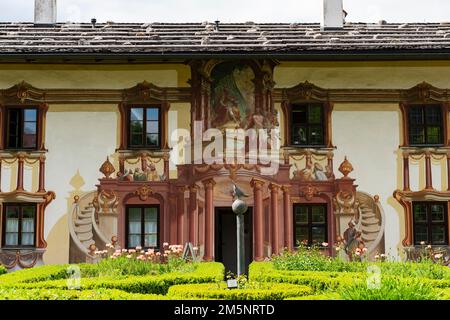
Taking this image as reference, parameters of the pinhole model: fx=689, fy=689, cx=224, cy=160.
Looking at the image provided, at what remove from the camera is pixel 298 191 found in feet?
54.2

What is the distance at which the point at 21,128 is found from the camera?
1683cm

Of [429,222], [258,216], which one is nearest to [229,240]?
[258,216]

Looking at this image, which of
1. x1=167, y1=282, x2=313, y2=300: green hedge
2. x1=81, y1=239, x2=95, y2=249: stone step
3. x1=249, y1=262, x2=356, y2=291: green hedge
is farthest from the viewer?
x1=81, y1=239, x2=95, y2=249: stone step

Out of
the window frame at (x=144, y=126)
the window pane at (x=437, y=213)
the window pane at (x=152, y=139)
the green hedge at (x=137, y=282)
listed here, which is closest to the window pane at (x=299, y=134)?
the window frame at (x=144, y=126)

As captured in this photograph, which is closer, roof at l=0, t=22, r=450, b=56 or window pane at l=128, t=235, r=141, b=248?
roof at l=0, t=22, r=450, b=56

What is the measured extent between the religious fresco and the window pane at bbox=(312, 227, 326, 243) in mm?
2874

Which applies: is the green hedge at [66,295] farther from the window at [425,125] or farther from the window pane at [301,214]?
the window at [425,125]

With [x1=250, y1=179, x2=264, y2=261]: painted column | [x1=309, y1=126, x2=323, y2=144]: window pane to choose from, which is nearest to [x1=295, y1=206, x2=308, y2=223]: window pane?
[x1=250, y1=179, x2=264, y2=261]: painted column

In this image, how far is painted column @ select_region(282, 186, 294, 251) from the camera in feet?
53.7

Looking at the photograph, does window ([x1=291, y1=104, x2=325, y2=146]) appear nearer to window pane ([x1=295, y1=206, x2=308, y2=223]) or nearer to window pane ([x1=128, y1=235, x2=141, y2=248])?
window pane ([x1=295, y1=206, x2=308, y2=223])
